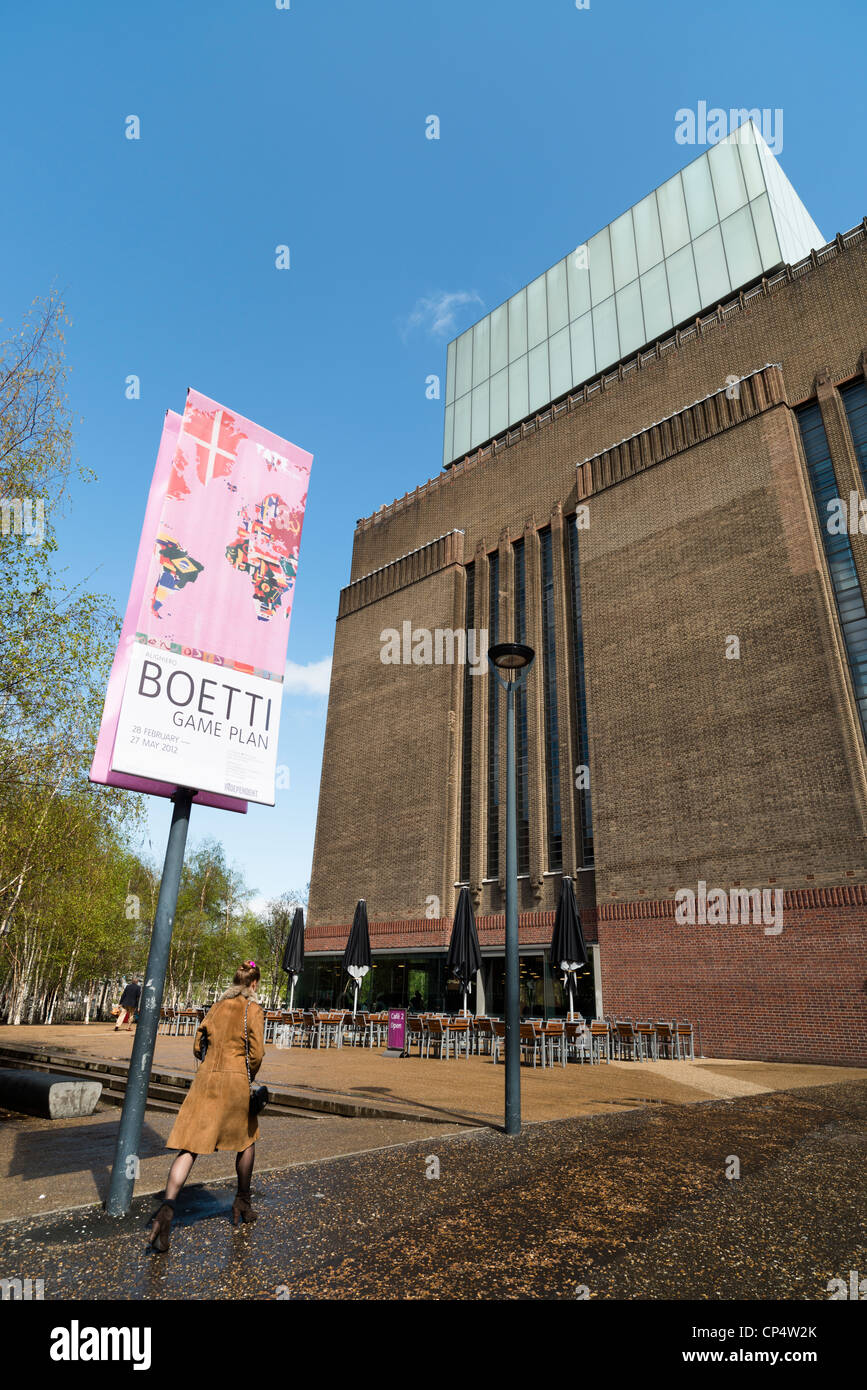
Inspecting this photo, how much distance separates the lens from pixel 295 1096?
8.88 metres

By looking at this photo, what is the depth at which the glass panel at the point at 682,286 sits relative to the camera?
28609mm

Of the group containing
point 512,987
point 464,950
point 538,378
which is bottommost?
point 512,987

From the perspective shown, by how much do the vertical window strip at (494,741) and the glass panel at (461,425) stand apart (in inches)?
422

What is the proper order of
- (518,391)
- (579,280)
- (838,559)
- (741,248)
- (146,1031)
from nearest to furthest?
1. (146,1031)
2. (838,559)
3. (741,248)
4. (579,280)
5. (518,391)

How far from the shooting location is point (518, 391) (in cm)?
3481

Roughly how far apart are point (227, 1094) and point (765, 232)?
3306 centimetres

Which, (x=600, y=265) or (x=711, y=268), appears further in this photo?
(x=600, y=265)

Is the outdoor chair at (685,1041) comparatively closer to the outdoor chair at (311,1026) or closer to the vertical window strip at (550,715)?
the vertical window strip at (550,715)

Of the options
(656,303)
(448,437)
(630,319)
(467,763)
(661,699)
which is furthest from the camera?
(448,437)

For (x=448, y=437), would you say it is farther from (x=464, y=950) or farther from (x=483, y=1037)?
(x=483, y=1037)

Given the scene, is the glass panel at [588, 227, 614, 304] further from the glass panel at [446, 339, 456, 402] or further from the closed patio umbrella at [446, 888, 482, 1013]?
the closed patio umbrella at [446, 888, 482, 1013]

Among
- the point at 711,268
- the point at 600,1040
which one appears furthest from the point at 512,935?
the point at 711,268

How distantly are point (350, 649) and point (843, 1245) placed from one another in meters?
30.0

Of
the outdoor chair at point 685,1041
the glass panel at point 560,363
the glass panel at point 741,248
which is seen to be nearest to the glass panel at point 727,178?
the glass panel at point 741,248
